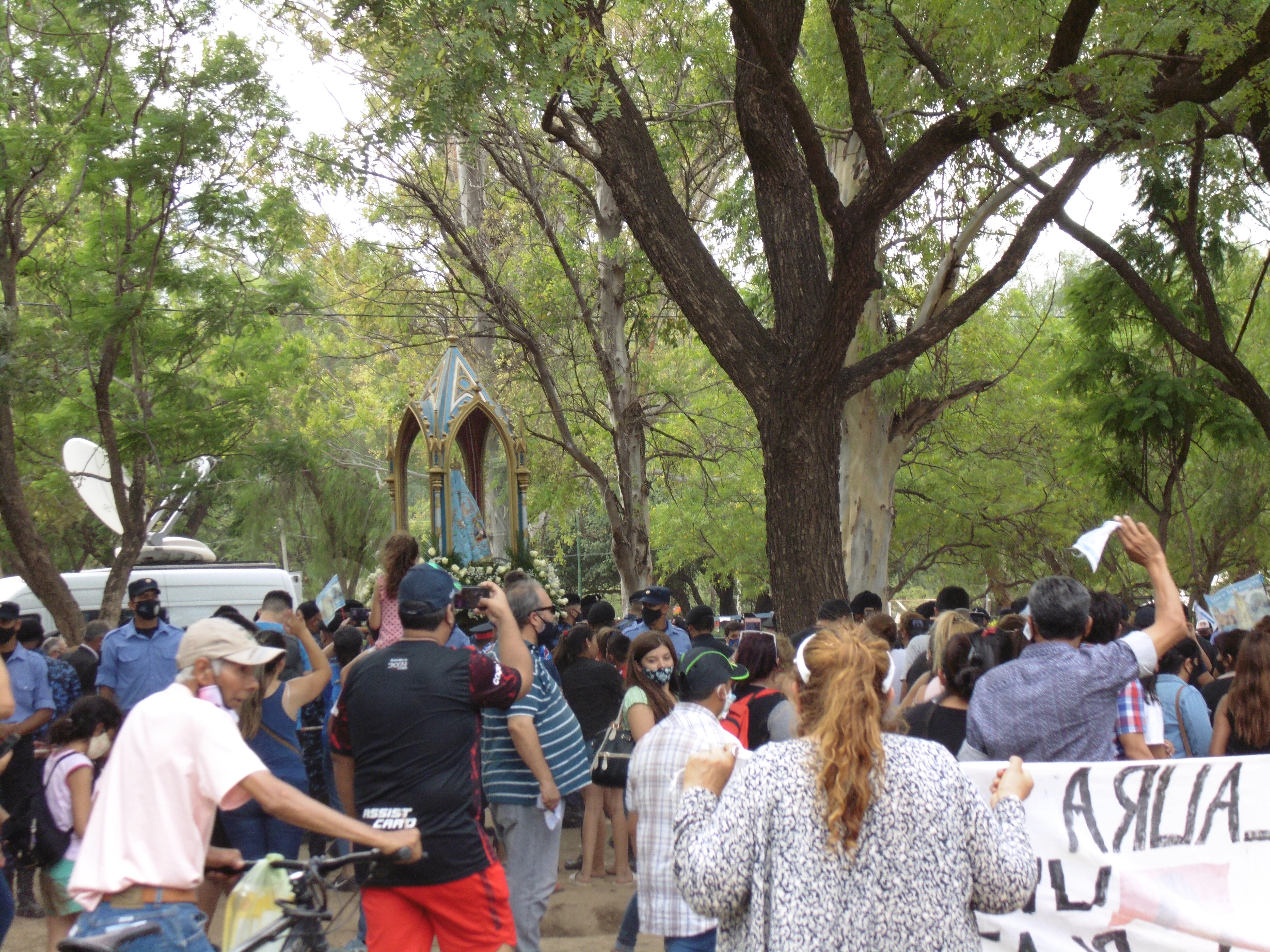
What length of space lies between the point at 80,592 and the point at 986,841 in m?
15.8

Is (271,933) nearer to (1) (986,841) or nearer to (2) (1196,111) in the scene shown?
(1) (986,841)

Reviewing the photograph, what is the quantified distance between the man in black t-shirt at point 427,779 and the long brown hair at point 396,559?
2.05m

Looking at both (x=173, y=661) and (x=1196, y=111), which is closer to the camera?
(x=173, y=661)

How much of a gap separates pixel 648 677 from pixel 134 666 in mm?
3765

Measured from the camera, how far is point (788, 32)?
9852 mm

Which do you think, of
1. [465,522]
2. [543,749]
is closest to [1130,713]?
[543,749]

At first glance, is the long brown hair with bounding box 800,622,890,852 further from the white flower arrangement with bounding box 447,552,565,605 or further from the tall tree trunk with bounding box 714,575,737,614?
the tall tree trunk with bounding box 714,575,737,614

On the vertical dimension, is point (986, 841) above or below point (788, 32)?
below

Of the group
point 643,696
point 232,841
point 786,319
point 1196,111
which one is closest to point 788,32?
point 786,319

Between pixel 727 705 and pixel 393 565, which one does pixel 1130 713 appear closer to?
pixel 727 705

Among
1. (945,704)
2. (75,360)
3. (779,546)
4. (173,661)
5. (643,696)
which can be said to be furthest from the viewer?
(75,360)

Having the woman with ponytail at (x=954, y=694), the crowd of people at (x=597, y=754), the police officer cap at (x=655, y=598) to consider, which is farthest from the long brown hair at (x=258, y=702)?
the woman with ponytail at (x=954, y=694)

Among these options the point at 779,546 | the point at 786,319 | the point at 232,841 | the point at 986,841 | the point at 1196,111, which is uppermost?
the point at 1196,111

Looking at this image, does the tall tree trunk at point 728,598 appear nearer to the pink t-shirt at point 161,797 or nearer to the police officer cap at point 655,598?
the police officer cap at point 655,598
